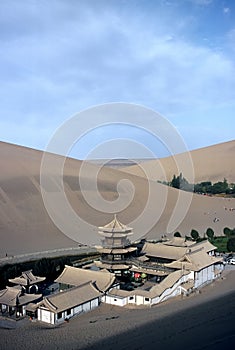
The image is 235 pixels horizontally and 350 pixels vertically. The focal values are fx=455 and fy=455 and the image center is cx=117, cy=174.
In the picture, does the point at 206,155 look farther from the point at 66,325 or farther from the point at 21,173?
the point at 66,325

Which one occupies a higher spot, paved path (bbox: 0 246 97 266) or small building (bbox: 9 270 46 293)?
paved path (bbox: 0 246 97 266)

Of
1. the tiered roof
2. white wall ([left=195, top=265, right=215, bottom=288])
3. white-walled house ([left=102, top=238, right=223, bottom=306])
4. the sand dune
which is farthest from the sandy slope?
the tiered roof

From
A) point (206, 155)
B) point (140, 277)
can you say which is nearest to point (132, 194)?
point (140, 277)

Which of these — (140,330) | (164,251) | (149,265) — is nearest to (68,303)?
(140,330)

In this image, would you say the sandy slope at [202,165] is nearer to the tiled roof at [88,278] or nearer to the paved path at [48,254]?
the paved path at [48,254]

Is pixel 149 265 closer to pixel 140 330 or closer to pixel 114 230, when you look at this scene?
pixel 114 230

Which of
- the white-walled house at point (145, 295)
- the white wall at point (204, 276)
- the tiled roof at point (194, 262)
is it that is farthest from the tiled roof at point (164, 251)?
the white-walled house at point (145, 295)

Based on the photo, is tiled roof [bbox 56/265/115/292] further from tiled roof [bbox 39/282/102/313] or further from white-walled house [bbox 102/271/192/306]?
tiled roof [bbox 39/282/102/313]

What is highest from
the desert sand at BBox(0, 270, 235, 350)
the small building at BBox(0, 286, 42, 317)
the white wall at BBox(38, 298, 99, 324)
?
the small building at BBox(0, 286, 42, 317)
